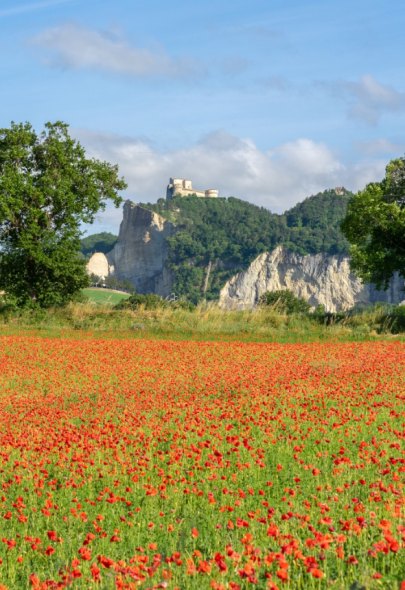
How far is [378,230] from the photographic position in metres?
37.3

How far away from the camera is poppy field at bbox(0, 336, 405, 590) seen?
211 inches

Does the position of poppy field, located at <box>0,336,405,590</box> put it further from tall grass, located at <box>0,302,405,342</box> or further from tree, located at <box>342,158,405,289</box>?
tree, located at <box>342,158,405,289</box>

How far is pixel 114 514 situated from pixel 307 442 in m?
3.77

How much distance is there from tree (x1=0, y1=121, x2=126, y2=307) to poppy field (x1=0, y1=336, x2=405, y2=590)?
A: 1854 centimetres

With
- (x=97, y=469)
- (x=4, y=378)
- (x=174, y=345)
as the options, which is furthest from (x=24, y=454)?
(x=174, y=345)

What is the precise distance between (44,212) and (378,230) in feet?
62.5

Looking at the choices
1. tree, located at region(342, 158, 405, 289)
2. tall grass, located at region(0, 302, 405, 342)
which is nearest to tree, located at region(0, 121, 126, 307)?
tall grass, located at region(0, 302, 405, 342)

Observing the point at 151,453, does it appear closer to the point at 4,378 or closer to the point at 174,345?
the point at 4,378

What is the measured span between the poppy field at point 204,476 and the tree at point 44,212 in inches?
730

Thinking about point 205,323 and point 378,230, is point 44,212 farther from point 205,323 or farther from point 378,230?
point 378,230

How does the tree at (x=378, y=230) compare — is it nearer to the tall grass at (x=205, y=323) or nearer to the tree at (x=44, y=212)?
the tall grass at (x=205, y=323)

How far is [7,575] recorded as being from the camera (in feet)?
21.0

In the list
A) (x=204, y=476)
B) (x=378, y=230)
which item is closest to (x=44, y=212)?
(x=378, y=230)

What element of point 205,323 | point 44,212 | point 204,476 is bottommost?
point 204,476
